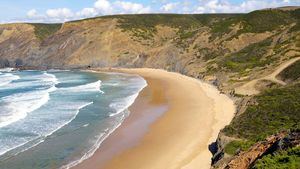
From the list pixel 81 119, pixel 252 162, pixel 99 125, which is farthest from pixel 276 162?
pixel 81 119

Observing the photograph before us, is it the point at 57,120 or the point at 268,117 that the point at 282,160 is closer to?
the point at 268,117

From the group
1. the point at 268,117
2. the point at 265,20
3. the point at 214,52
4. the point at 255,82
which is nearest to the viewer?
the point at 268,117

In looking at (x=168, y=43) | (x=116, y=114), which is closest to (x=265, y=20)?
(x=168, y=43)

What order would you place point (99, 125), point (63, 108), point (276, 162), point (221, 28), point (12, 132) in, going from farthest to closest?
point (221, 28) → point (63, 108) → point (99, 125) → point (12, 132) → point (276, 162)

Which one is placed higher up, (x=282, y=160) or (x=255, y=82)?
(x=282, y=160)

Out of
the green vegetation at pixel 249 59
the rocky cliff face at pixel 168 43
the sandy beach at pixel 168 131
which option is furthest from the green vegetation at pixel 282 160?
the green vegetation at pixel 249 59

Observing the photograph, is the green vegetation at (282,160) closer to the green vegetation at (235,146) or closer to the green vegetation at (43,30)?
the green vegetation at (235,146)

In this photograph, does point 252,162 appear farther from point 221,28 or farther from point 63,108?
point 221,28

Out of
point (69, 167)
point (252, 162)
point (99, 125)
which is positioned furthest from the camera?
point (99, 125)
